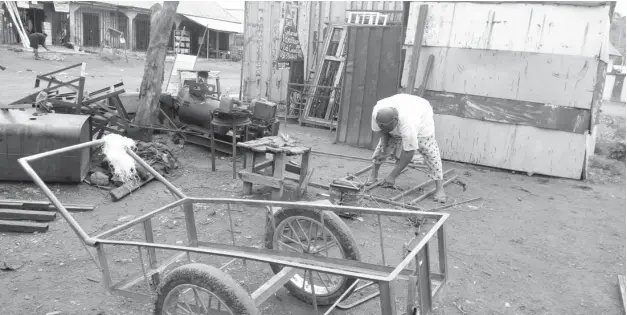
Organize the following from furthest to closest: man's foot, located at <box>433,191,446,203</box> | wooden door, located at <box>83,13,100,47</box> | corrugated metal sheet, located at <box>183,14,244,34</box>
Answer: corrugated metal sheet, located at <box>183,14,244,34</box> < wooden door, located at <box>83,13,100,47</box> < man's foot, located at <box>433,191,446,203</box>

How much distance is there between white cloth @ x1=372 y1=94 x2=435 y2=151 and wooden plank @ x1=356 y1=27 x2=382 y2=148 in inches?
133

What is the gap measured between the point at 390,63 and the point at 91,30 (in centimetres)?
2393

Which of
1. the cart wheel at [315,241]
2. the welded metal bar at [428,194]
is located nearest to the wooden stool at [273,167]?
the welded metal bar at [428,194]

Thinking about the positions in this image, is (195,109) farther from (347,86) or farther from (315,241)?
(315,241)

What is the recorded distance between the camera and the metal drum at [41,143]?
6094 millimetres

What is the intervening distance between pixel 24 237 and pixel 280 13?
9.20 metres

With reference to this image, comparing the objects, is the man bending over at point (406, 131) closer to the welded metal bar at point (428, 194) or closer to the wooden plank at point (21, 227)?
the welded metal bar at point (428, 194)

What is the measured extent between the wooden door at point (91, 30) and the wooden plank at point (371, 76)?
2322 cm

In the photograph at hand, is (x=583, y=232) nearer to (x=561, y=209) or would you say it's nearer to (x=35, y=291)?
(x=561, y=209)

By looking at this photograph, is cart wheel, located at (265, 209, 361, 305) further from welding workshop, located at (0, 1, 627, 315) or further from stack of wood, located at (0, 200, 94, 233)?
stack of wood, located at (0, 200, 94, 233)

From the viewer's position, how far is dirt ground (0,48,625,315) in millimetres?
3945

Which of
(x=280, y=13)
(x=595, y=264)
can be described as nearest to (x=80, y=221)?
(x=595, y=264)

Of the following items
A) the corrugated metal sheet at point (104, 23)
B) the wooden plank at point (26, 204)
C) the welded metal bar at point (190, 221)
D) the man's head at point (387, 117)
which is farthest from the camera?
the corrugated metal sheet at point (104, 23)

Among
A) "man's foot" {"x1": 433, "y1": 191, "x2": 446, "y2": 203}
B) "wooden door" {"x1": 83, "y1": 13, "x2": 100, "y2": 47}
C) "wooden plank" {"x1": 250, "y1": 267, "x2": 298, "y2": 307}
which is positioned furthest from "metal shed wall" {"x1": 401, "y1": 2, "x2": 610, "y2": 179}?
"wooden door" {"x1": 83, "y1": 13, "x2": 100, "y2": 47}
